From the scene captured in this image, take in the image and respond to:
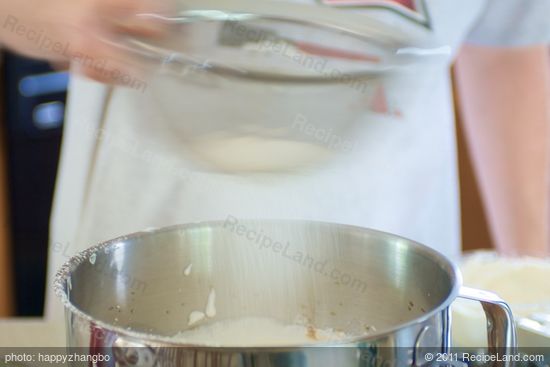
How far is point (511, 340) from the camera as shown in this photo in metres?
0.48

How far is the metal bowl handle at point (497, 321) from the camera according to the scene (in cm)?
46

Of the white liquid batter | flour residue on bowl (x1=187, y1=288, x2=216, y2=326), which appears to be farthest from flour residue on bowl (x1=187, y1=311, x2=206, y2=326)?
the white liquid batter

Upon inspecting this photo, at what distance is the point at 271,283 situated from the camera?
0.62 m

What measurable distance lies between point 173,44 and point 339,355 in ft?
1.06

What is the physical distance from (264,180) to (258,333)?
263 mm

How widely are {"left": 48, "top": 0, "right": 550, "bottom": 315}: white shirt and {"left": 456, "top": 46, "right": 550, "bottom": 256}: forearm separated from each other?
3.9 inches

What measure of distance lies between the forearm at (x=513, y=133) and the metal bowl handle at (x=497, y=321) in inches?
25.7

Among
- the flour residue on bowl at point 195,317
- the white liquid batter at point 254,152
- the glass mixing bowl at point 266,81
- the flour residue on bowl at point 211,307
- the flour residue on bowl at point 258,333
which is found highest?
the glass mixing bowl at point 266,81

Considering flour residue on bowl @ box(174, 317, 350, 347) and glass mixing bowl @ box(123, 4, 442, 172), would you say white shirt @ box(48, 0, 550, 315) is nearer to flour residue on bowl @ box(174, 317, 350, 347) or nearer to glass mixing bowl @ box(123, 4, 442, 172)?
glass mixing bowl @ box(123, 4, 442, 172)

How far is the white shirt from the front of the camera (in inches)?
34.3

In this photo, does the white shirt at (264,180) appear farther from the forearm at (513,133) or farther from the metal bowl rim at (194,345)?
the metal bowl rim at (194,345)

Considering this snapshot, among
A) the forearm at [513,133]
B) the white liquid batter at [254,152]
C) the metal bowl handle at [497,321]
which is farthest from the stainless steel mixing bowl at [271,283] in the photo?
the forearm at [513,133]

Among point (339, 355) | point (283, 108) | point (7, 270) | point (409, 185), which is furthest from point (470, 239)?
point (339, 355)

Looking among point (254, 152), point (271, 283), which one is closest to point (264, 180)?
point (254, 152)
